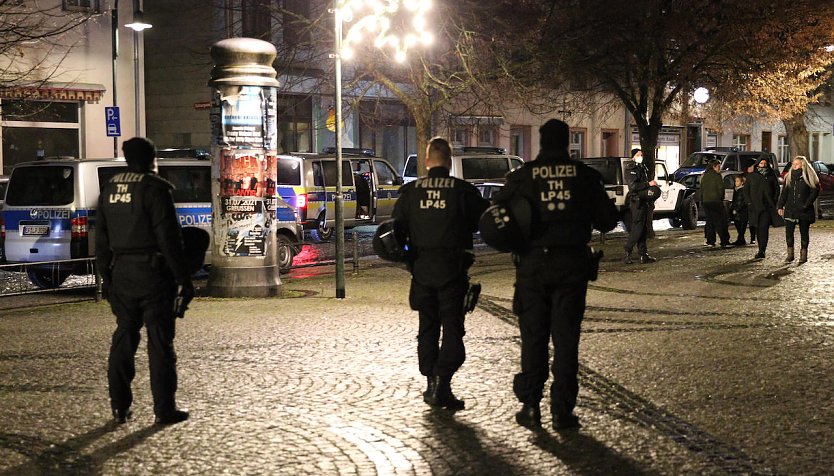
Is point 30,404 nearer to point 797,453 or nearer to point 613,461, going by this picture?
point 613,461

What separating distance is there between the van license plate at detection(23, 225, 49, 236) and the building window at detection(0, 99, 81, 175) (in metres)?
12.6

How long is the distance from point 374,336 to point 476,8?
52.2ft

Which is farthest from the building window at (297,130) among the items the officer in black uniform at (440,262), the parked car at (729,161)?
the officer in black uniform at (440,262)

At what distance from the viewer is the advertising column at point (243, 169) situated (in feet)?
45.9

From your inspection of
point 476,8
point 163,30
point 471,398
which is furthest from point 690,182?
point 471,398

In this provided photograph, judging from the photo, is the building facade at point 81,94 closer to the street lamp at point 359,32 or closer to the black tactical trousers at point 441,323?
the street lamp at point 359,32

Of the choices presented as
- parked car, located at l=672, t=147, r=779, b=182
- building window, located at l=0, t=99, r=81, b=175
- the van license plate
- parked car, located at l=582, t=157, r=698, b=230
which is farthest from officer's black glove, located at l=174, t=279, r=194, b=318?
parked car, located at l=672, t=147, r=779, b=182

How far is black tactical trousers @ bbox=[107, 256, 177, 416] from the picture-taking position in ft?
23.4

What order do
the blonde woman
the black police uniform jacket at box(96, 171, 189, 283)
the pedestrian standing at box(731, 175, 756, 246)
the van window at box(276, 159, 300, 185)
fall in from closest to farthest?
the black police uniform jacket at box(96, 171, 189, 283)
the blonde woman
the pedestrian standing at box(731, 175, 756, 246)
the van window at box(276, 159, 300, 185)

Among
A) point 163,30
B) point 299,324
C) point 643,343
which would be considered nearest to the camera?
point 643,343

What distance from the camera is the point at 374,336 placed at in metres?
10.9

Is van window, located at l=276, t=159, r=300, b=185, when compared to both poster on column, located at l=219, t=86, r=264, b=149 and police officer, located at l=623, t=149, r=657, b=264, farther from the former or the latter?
poster on column, located at l=219, t=86, r=264, b=149

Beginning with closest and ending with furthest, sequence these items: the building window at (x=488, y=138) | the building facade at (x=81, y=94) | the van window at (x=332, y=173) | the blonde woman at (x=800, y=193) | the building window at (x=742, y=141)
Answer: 1. the blonde woman at (x=800, y=193)
2. the van window at (x=332, y=173)
3. the building facade at (x=81, y=94)
4. the building window at (x=488, y=138)
5. the building window at (x=742, y=141)

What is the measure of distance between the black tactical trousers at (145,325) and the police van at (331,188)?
49.4 ft
